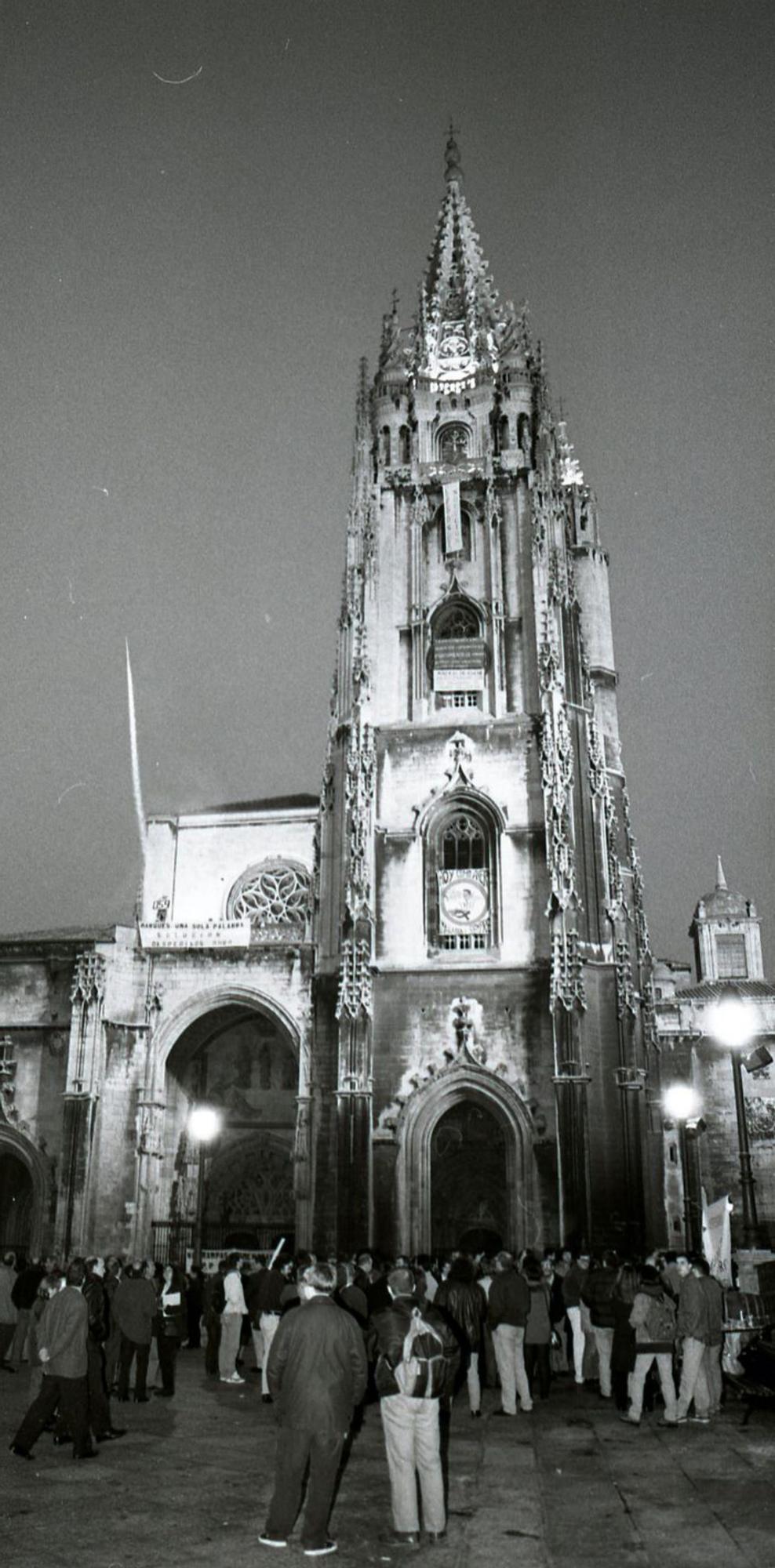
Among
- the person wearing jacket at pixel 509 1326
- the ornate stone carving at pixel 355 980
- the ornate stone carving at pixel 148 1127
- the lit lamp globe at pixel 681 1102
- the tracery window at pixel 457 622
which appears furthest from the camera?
the tracery window at pixel 457 622

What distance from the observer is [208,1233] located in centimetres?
3416

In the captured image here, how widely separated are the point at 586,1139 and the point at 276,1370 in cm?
2180

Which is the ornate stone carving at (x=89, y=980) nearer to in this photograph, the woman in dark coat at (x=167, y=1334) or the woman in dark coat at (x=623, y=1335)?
the woman in dark coat at (x=167, y=1334)

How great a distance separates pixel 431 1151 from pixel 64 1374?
2127 cm

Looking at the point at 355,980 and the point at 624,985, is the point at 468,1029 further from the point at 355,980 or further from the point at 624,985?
the point at 624,985

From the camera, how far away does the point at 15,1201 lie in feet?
114

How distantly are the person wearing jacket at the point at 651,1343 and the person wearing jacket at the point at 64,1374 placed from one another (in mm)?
5379

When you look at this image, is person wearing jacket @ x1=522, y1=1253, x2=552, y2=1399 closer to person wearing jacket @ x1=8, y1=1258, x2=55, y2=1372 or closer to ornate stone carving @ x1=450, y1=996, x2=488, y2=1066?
person wearing jacket @ x1=8, y1=1258, x2=55, y2=1372

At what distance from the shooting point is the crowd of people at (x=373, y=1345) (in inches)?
301

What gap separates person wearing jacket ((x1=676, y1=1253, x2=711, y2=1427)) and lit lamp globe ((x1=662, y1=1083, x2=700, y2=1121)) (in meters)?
21.0

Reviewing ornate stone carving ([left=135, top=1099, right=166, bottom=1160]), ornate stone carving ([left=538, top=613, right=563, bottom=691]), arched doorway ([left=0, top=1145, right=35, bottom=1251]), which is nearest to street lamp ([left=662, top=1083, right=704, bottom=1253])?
ornate stone carving ([left=538, top=613, right=563, bottom=691])

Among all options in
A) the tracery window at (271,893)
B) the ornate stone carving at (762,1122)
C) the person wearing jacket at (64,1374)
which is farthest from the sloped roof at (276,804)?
the person wearing jacket at (64,1374)

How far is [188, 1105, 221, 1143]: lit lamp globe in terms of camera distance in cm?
3234

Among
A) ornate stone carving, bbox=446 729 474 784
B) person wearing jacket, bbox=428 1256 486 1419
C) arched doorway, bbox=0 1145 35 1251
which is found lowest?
person wearing jacket, bbox=428 1256 486 1419
